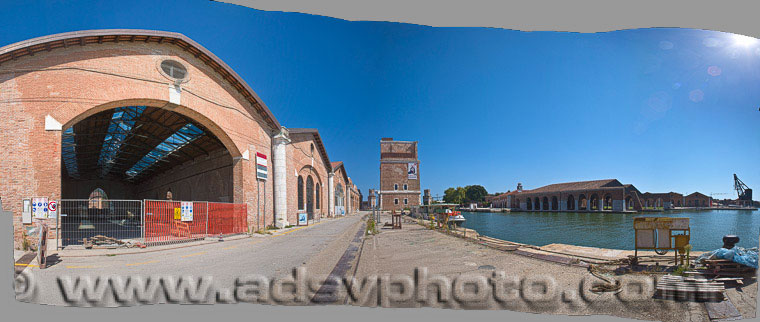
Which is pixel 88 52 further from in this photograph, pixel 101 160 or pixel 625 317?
pixel 101 160

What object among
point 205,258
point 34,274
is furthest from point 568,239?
point 34,274

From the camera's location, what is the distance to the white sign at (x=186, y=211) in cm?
1005

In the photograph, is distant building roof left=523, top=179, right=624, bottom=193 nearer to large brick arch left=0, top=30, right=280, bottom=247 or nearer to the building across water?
the building across water

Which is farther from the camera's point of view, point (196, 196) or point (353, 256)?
point (196, 196)

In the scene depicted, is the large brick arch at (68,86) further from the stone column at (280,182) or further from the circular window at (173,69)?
the stone column at (280,182)

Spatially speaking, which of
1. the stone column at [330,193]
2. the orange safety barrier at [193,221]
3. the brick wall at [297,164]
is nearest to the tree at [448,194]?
the brick wall at [297,164]

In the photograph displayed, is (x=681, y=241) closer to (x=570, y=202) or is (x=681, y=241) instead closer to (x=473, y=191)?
(x=570, y=202)

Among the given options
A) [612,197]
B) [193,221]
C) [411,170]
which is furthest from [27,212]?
[612,197]

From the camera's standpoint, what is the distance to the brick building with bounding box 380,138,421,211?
12.3ft

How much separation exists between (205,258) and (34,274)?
6.74ft

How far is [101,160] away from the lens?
22.4 metres

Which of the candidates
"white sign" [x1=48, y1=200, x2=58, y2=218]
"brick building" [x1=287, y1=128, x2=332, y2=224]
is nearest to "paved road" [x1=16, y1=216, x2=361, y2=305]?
"white sign" [x1=48, y1=200, x2=58, y2=218]

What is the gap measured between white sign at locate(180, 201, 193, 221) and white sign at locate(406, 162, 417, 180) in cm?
919

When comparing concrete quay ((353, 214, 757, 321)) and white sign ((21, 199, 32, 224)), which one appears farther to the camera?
white sign ((21, 199, 32, 224))
